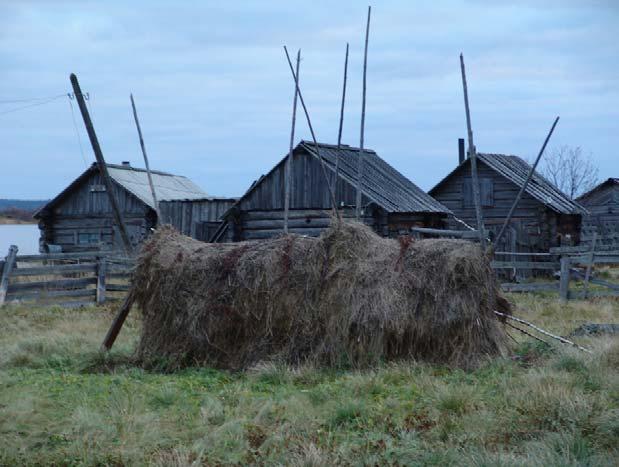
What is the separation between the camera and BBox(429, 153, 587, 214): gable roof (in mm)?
28641

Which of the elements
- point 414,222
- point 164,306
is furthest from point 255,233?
point 164,306

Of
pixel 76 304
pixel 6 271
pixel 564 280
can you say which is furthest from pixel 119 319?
pixel 564 280

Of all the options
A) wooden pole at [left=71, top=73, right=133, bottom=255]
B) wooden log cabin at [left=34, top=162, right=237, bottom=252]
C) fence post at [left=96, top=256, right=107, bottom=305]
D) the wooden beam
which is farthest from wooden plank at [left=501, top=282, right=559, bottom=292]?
wooden log cabin at [left=34, top=162, right=237, bottom=252]

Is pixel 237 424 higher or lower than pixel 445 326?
lower

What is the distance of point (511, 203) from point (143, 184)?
1603 cm

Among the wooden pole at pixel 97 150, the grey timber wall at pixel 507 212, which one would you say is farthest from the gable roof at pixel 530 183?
the wooden pole at pixel 97 150

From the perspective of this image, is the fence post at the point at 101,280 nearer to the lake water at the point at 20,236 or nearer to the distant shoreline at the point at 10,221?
the lake water at the point at 20,236

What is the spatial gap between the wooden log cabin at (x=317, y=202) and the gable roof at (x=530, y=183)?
3.93 m

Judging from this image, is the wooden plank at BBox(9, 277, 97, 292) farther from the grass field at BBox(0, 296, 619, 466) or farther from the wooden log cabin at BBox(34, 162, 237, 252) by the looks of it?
the wooden log cabin at BBox(34, 162, 237, 252)

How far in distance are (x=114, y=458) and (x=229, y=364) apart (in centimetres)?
422

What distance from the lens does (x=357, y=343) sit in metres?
10.1

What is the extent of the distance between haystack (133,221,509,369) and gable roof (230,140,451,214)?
12139 millimetres

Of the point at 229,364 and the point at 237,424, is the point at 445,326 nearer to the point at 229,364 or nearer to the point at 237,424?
the point at 229,364

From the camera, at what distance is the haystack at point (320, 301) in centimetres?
998
